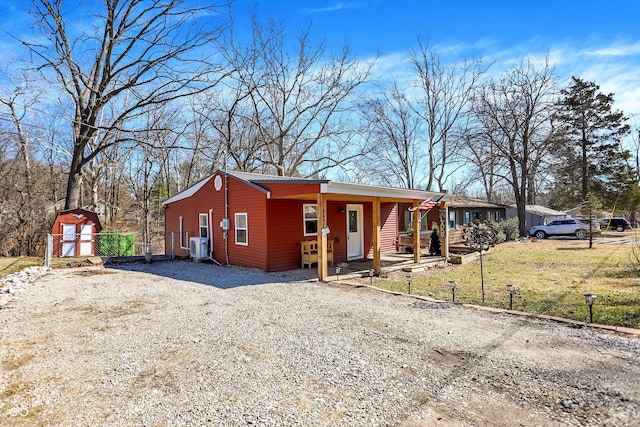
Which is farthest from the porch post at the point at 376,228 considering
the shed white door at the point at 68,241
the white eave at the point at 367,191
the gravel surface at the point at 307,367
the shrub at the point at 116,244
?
the shed white door at the point at 68,241

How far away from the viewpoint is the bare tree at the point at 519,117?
23.6m

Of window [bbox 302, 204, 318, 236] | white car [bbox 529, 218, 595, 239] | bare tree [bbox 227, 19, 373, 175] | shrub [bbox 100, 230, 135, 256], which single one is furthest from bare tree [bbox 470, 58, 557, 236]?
shrub [bbox 100, 230, 135, 256]

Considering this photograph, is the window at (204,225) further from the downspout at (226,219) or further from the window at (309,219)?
the window at (309,219)

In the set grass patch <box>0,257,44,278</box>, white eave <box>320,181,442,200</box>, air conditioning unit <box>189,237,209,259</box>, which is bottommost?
grass patch <box>0,257,44,278</box>

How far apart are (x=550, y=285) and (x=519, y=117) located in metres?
20.1

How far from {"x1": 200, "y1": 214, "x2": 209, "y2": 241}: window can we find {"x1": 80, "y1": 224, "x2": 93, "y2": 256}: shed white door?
534cm

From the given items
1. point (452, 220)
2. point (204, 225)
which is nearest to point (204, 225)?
point (204, 225)

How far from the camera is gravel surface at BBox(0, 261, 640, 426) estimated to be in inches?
106

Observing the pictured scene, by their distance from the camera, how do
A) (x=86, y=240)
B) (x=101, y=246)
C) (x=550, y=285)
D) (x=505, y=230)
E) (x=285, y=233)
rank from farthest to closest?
(x=505, y=230) < (x=101, y=246) < (x=86, y=240) < (x=285, y=233) < (x=550, y=285)

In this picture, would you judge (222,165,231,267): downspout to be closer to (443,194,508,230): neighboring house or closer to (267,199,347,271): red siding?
(267,199,347,271): red siding

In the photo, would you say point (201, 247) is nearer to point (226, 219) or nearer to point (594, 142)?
point (226, 219)

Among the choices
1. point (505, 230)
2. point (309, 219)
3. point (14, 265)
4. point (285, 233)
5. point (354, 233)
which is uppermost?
point (309, 219)

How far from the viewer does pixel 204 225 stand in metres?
13.4

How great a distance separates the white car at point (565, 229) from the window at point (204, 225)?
20802 mm
